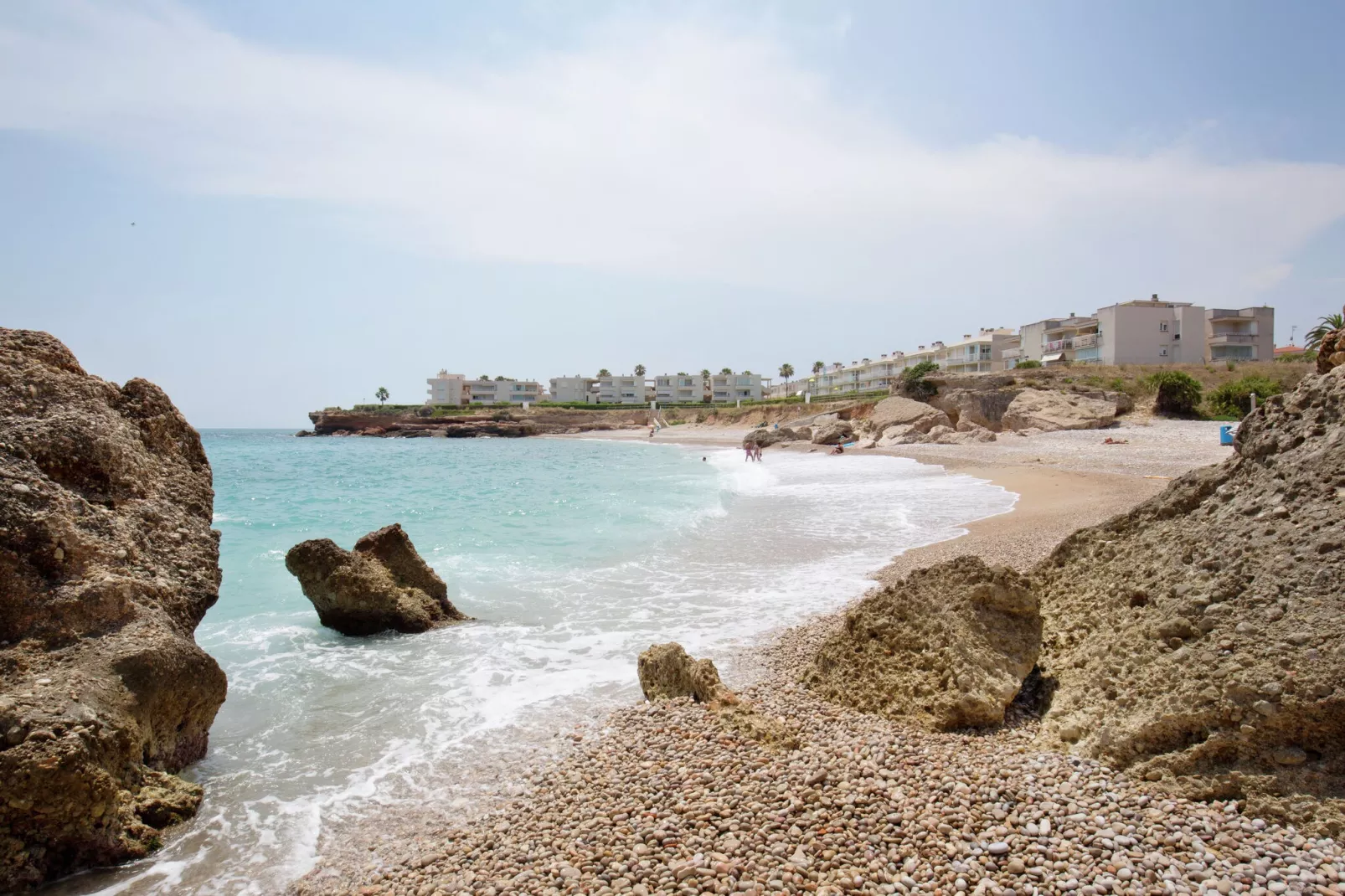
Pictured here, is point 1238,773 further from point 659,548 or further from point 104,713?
point 659,548

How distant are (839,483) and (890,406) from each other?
23187 millimetres

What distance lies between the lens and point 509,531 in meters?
18.0

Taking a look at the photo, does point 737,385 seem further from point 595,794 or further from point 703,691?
point 595,794

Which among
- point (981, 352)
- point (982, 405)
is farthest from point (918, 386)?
point (981, 352)

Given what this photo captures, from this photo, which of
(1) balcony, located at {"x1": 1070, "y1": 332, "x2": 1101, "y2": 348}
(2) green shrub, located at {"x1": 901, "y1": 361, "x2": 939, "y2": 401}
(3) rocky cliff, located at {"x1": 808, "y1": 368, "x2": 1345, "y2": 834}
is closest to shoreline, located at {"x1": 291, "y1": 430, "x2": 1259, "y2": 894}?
(3) rocky cliff, located at {"x1": 808, "y1": 368, "x2": 1345, "y2": 834}

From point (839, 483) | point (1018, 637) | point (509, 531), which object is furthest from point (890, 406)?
point (1018, 637)

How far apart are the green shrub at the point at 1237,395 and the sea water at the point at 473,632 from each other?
2433cm

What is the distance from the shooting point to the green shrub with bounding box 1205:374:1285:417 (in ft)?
125

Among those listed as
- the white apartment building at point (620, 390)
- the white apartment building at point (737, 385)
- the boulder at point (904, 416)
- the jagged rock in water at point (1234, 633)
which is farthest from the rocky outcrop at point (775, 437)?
the white apartment building at point (620, 390)

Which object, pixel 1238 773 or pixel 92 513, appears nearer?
pixel 1238 773

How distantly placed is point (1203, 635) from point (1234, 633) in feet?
0.74

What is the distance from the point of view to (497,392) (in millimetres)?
135875

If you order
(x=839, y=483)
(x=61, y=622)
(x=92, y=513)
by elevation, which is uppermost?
(x=92, y=513)

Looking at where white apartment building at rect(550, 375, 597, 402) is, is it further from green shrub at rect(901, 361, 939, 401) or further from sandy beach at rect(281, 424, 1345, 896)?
sandy beach at rect(281, 424, 1345, 896)
